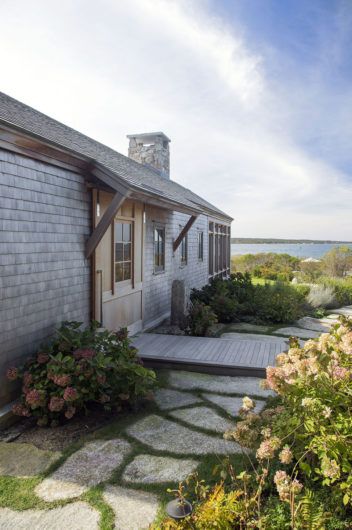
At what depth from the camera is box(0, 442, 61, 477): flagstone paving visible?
3.03 m

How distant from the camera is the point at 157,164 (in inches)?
509

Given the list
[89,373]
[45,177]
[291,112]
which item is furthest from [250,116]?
[89,373]

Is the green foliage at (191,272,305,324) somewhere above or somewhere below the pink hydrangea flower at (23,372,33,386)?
below

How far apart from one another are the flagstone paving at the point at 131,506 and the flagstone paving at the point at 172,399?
1.57 metres

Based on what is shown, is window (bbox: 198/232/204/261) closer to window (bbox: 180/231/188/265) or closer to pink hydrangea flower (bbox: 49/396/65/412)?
window (bbox: 180/231/188/265)

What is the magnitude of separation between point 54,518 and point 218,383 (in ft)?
9.74

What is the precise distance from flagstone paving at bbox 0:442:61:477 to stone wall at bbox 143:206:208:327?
4586 millimetres

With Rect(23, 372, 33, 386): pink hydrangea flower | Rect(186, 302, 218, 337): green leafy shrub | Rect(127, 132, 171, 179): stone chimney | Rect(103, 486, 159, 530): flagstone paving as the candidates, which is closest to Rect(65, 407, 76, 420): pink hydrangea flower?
Rect(23, 372, 33, 386): pink hydrangea flower

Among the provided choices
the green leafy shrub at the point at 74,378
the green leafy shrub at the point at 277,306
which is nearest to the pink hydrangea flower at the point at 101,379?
the green leafy shrub at the point at 74,378

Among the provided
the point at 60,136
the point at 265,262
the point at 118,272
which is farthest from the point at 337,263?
the point at 60,136

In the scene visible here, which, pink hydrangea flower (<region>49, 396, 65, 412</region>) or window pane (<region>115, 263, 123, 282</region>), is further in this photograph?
window pane (<region>115, 263, 123, 282</region>)

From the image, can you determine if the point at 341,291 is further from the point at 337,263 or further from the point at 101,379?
the point at 101,379

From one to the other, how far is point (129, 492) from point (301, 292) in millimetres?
10229

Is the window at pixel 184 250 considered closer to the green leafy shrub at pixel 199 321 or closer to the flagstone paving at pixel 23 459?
the green leafy shrub at pixel 199 321
